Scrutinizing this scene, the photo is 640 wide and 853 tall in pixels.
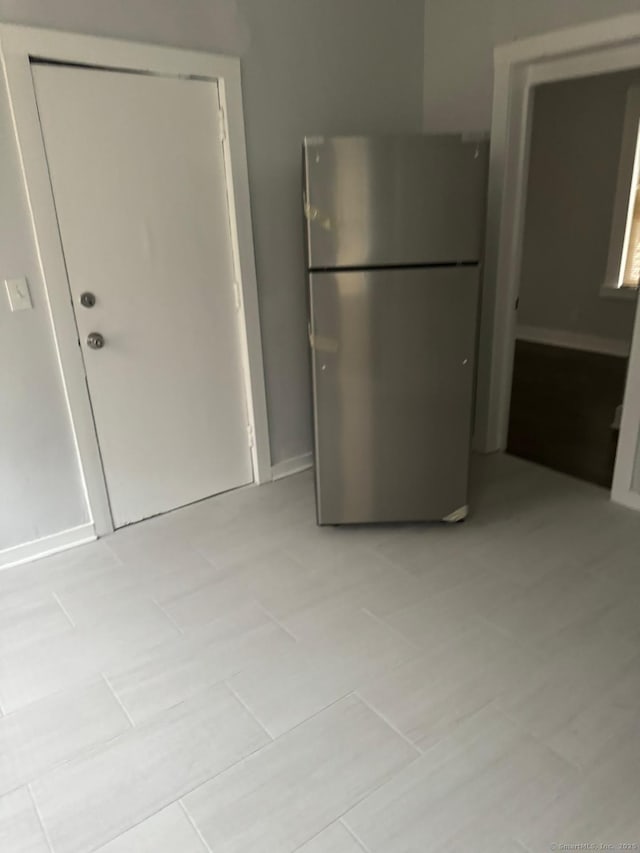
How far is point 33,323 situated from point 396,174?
60.3 inches

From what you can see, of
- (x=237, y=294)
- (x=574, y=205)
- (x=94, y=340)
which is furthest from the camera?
(x=574, y=205)

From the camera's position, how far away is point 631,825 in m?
1.45

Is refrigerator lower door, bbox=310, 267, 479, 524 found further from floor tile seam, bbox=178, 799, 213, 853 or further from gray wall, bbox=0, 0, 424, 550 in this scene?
floor tile seam, bbox=178, 799, 213, 853

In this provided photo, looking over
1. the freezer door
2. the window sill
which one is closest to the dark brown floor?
the window sill

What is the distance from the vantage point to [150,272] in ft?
8.64

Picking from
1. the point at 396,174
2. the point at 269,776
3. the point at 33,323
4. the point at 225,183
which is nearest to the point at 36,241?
the point at 33,323

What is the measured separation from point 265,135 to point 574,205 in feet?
12.4

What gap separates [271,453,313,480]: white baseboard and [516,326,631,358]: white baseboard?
342 centimetres

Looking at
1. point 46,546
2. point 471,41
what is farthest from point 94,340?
point 471,41

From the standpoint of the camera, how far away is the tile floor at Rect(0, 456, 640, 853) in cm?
150

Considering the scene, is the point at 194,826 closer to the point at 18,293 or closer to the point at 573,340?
the point at 18,293

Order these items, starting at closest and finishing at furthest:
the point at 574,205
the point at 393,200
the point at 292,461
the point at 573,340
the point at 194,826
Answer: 1. the point at 194,826
2. the point at 393,200
3. the point at 292,461
4. the point at 574,205
5. the point at 573,340

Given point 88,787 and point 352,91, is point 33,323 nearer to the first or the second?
point 88,787

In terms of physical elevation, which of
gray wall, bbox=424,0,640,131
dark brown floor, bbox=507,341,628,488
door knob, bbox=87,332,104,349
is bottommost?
dark brown floor, bbox=507,341,628,488
